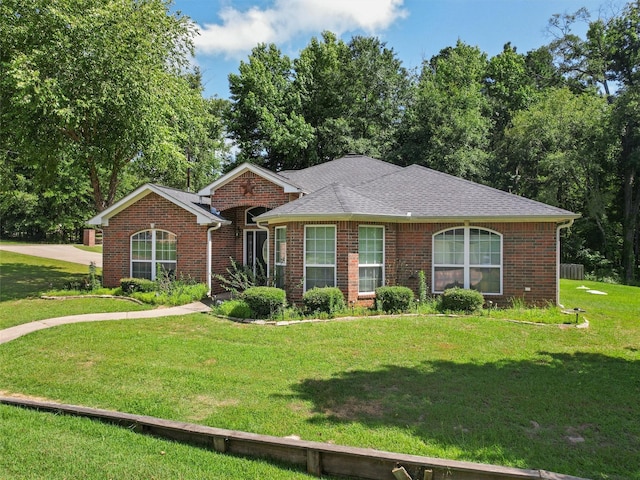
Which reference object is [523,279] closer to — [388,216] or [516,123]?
[388,216]

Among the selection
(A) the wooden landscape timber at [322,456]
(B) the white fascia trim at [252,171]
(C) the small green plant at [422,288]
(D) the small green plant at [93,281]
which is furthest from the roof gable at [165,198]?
(A) the wooden landscape timber at [322,456]

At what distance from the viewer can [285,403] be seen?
18.1ft

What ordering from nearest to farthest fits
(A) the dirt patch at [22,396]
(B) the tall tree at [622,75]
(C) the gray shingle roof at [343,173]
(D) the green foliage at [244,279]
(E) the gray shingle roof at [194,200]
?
1. (A) the dirt patch at [22,396]
2. (D) the green foliage at [244,279]
3. (E) the gray shingle roof at [194,200]
4. (C) the gray shingle roof at [343,173]
5. (B) the tall tree at [622,75]

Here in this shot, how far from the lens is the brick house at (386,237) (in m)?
12.1

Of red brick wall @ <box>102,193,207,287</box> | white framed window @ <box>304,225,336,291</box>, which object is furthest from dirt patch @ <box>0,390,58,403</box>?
red brick wall @ <box>102,193,207,287</box>

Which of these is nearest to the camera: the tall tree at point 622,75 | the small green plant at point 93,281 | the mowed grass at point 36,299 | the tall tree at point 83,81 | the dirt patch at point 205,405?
the dirt patch at point 205,405

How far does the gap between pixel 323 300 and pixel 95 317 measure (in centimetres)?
608

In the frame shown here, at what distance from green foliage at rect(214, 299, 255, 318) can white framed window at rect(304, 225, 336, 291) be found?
188 cm

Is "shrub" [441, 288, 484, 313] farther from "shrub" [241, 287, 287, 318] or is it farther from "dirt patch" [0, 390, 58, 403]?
"dirt patch" [0, 390, 58, 403]

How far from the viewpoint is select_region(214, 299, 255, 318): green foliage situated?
11363 mm

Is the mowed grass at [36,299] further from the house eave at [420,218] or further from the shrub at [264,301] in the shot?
the house eave at [420,218]

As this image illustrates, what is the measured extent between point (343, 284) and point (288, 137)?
19.4 m

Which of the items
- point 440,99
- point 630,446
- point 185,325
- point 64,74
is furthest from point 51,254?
point 630,446

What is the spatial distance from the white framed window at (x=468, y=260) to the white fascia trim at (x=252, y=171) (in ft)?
18.0
